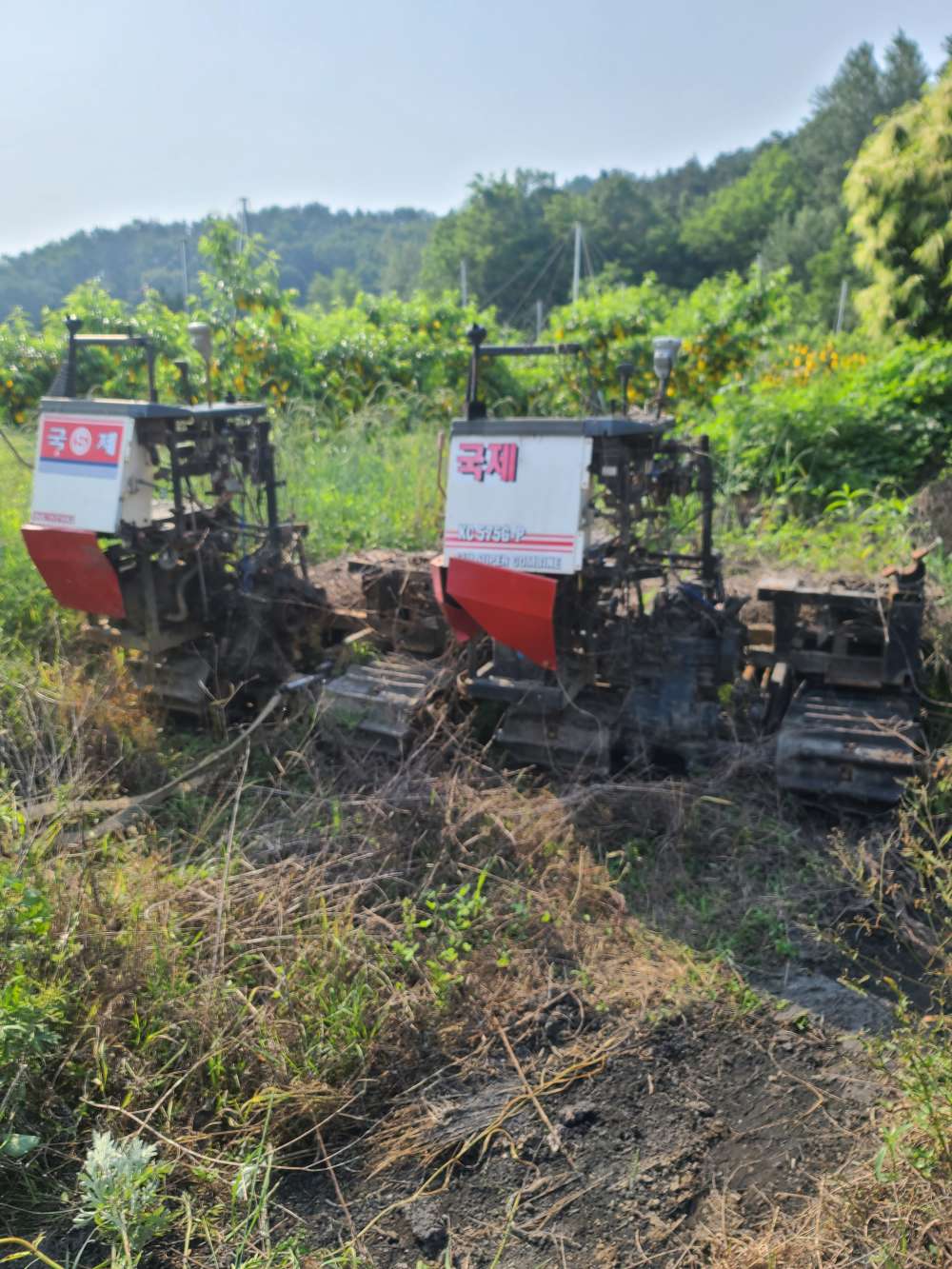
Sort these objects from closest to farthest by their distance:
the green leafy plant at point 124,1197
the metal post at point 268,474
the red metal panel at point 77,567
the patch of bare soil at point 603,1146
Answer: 1. the green leafy plant at point 124,1197
2. the patch of bare soil at point 603,1146
3. the red metal panel at point 77,567
4. the metal post at point 268,474

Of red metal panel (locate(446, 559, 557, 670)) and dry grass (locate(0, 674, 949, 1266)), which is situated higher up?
red metal panel (locate(446, 559, 557, 670))

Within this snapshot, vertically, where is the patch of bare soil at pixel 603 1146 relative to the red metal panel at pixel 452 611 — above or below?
below

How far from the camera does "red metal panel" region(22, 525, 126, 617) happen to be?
536 centimetres

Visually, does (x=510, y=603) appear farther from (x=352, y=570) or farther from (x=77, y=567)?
(x=77, y=567)

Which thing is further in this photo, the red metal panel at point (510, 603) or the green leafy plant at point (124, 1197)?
the red metal panel at point (510, 603)

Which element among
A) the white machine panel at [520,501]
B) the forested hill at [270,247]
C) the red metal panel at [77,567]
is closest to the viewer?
the white machine panel at [520,501]

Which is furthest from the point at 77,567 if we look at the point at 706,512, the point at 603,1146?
the point at 603,1146

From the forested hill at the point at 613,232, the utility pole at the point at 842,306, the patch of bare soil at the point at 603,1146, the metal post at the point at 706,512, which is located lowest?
the patch of bare soil at the point at 603,1146

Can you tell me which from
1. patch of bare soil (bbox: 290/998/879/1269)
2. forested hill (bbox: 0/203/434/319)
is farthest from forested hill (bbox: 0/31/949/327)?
patch of bare soil (bbox: 290/998/879/1269)

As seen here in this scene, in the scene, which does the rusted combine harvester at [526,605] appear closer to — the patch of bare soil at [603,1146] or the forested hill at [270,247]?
the patch of bare soil at [603,1146]

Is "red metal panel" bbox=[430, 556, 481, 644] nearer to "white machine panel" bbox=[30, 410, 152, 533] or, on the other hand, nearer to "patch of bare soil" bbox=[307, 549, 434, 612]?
"patch of bare soil" bbox=[307, 549, 434, 612]

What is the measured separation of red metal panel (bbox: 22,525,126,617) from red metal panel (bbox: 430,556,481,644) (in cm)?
179

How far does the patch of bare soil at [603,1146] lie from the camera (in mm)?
2727

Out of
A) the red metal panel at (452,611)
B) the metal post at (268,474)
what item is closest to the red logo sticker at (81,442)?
the metal post at (268,474)
